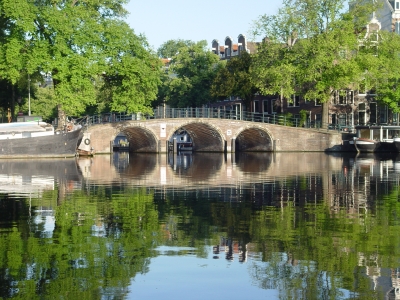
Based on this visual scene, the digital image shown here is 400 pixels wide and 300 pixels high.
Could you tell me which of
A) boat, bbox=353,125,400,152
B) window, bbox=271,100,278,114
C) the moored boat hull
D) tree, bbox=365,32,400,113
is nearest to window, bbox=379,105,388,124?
tree, bbox=365,32,400,113

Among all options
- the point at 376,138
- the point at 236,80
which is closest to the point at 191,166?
the point at 376,138

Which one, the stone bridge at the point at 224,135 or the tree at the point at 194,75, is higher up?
the tree at the point at 194,75

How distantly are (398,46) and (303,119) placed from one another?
1094cm

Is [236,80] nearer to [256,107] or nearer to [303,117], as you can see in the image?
[303,117]

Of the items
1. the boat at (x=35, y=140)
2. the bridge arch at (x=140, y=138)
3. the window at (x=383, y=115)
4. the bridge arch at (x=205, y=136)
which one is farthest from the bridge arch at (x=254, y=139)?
the boat at (x=35, y=140)

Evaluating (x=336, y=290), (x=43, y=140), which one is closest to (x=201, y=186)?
(x=336, y=290)

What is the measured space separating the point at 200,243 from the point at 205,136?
188 ft

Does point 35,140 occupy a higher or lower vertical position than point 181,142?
lower

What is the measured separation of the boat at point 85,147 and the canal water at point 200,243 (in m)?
32.2

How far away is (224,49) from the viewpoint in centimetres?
9994

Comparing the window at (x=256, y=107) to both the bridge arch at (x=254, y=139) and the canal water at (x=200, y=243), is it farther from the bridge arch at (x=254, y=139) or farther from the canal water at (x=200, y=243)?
the canal water at (x=200, y=243)

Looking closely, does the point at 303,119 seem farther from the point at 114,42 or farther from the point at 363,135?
the point at 114,42

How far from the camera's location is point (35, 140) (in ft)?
174

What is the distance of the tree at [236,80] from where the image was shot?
73.4 meters
